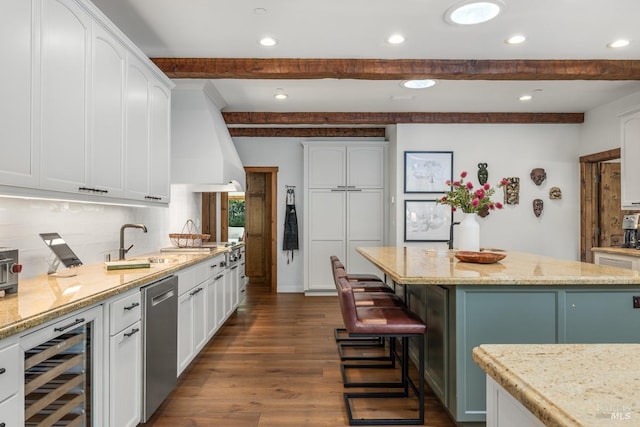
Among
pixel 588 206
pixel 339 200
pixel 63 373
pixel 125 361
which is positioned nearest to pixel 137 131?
pixel 125 361

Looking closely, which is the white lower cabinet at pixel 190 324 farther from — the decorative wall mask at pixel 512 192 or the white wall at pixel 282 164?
the decorative wall mask at pixel 512 192

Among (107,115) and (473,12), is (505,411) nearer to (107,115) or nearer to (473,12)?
(107,115)

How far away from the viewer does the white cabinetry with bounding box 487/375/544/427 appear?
2.53 feet

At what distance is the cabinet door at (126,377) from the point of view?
1963 millimetres

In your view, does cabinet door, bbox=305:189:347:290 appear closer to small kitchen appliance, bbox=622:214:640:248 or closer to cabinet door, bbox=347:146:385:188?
cabinet door, bbox=347:146:385:188

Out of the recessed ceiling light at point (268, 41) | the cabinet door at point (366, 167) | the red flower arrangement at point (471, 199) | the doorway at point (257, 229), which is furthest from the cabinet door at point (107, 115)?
the doorway at point (257, 229)

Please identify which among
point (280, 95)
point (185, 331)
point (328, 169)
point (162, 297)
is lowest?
point (185, 331)

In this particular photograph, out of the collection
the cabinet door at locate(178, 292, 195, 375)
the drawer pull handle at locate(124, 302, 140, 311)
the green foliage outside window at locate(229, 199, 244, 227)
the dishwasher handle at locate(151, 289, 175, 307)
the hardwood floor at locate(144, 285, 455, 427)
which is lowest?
the hardwood floor at locate(144, 285, 455, 427)

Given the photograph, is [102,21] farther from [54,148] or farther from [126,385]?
[126,385]

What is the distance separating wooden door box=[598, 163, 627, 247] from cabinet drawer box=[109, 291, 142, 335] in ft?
19.9

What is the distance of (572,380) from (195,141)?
4.18m

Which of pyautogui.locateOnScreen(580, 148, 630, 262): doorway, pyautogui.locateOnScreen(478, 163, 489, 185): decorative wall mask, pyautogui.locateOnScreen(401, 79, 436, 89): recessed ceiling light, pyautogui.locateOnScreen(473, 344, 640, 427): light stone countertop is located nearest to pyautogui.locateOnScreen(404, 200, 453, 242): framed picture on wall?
pyautogui.locateOnScreen(478, 163, 489, 185): decorative wall mask

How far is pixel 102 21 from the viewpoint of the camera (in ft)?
7.91

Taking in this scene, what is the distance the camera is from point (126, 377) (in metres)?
2.10
